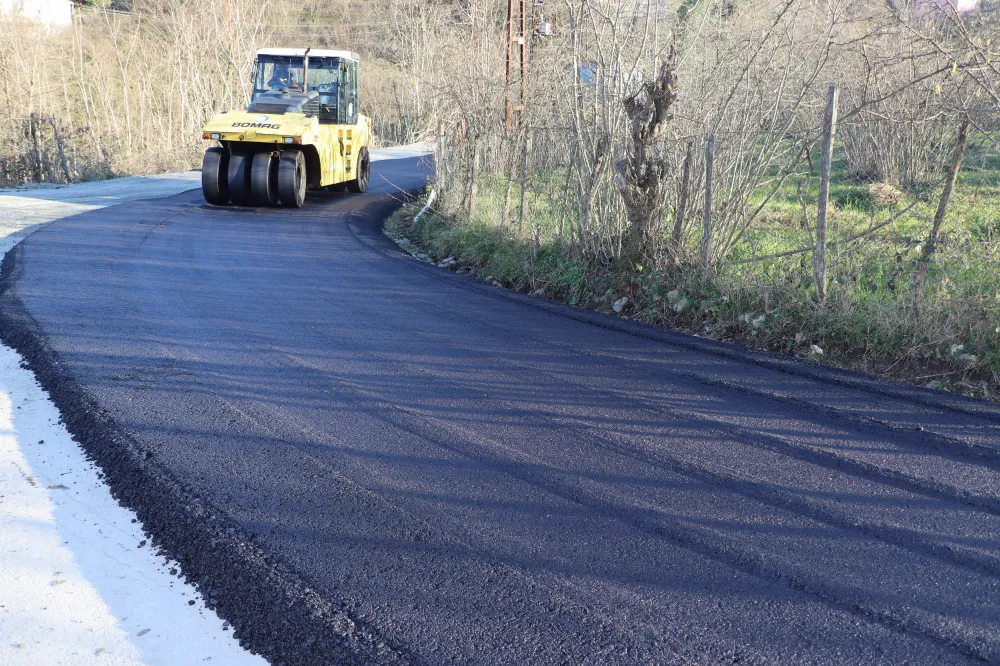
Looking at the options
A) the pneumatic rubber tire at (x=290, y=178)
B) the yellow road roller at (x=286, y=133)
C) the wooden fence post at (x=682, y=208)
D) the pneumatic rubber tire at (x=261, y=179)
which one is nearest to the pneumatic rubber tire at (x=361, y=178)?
the yellow road roller at (x=286, y=133)

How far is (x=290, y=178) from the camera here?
1531 cm

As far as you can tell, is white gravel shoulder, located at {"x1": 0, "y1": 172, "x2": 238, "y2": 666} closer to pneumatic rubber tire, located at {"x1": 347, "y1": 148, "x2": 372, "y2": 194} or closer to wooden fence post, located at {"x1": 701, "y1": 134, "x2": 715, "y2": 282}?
wooden fence post, located at {"x1": 701, "y1": 134, "x2": 715, "y2": 282}

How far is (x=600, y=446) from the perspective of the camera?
4.82 meters

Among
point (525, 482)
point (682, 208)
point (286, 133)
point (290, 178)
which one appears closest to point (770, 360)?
point (682, 208)

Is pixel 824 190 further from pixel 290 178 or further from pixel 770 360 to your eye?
pixel 290 178

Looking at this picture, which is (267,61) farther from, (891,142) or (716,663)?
(716,663)

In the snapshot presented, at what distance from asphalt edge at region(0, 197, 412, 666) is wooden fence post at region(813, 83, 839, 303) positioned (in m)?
5.13

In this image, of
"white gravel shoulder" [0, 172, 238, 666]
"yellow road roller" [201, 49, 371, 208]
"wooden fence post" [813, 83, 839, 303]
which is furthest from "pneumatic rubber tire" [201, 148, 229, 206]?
"wooden fence post" [813, 83, 839, 303]

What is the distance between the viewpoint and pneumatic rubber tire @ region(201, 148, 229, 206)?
15.1 m

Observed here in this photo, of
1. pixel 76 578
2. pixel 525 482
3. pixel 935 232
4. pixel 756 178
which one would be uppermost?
pixel 756 178

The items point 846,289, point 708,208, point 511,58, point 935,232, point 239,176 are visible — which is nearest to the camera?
point 935,232

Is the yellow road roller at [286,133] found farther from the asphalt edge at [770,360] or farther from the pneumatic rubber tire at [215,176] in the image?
the asphalt edge at [770,360]

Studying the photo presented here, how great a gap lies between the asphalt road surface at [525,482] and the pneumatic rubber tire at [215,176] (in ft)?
25.4

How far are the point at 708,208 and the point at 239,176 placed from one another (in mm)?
10321
